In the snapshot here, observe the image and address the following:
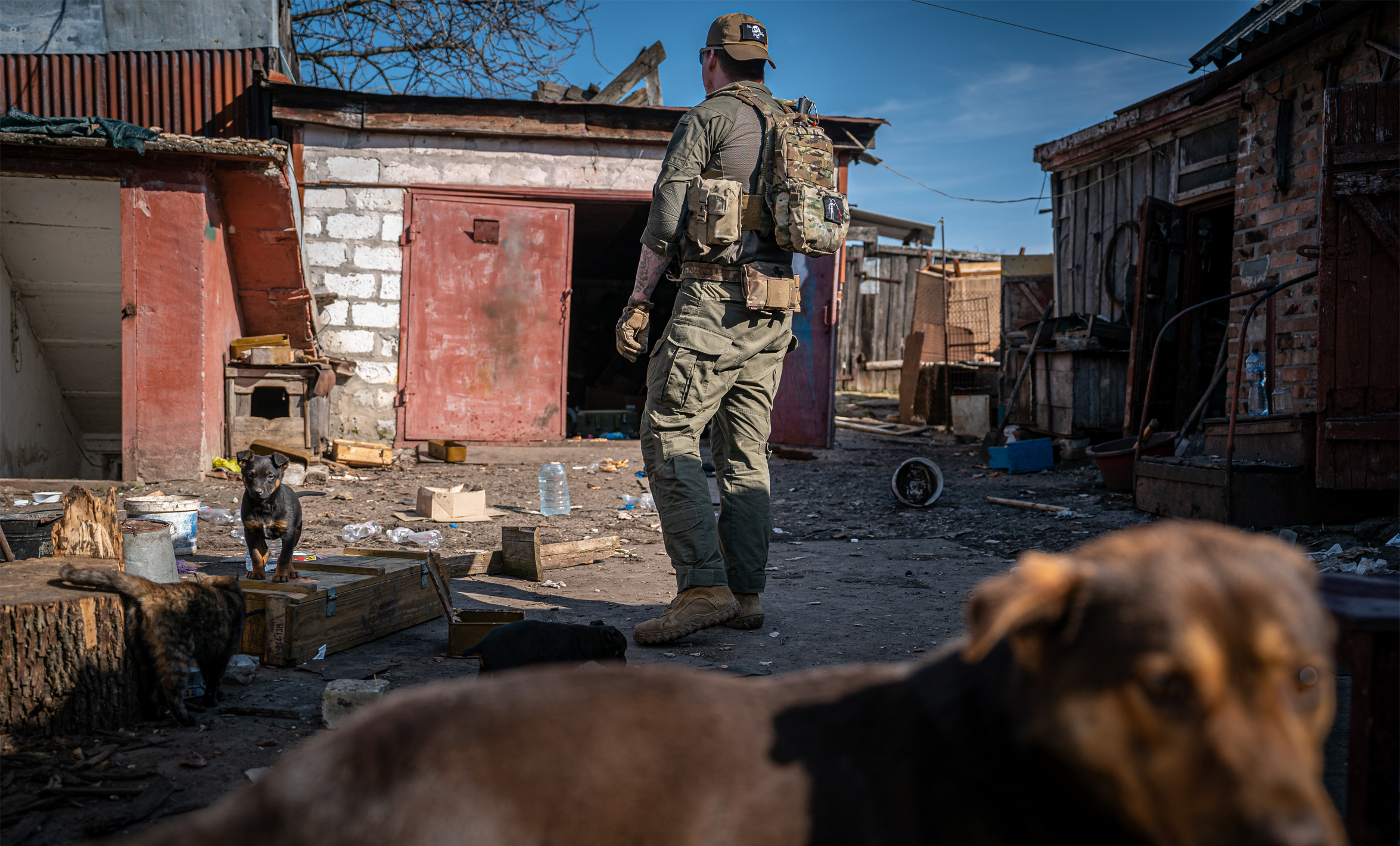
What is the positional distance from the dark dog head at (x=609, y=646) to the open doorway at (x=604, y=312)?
10802 mm

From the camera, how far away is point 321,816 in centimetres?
101

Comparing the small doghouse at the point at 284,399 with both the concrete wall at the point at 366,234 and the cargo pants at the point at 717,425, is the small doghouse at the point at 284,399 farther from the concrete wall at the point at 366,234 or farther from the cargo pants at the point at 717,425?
the cargo pants at the point at 717,425

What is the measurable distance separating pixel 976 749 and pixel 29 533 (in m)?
4.09

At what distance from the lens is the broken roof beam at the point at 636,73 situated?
39.8 ft

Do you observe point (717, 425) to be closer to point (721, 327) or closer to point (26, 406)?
point (721, 327)

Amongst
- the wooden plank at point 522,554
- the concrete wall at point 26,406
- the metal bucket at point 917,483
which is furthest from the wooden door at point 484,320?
the wooden plank at point 522,554

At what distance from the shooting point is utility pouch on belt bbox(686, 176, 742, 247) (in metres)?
3.87

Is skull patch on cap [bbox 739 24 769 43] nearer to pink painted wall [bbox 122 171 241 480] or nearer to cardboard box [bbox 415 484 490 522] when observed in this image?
cardboard box [bbox 415 484 490 522]

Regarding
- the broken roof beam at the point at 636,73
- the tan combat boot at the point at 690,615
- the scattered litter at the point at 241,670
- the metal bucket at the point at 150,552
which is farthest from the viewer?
the broken roof beam at the point at 636,73

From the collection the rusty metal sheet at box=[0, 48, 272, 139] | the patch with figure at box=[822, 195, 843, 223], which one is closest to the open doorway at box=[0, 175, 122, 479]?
the rusty metal sheet at box=[0, 48, 272, 139]

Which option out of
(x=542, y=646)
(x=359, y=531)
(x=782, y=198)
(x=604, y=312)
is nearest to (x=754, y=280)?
(x=782, y=198)

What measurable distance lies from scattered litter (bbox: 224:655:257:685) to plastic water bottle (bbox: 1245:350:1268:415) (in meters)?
7.42

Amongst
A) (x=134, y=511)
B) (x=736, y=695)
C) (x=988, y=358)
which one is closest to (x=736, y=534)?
(x=736, y=695)

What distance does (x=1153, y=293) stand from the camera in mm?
9195
